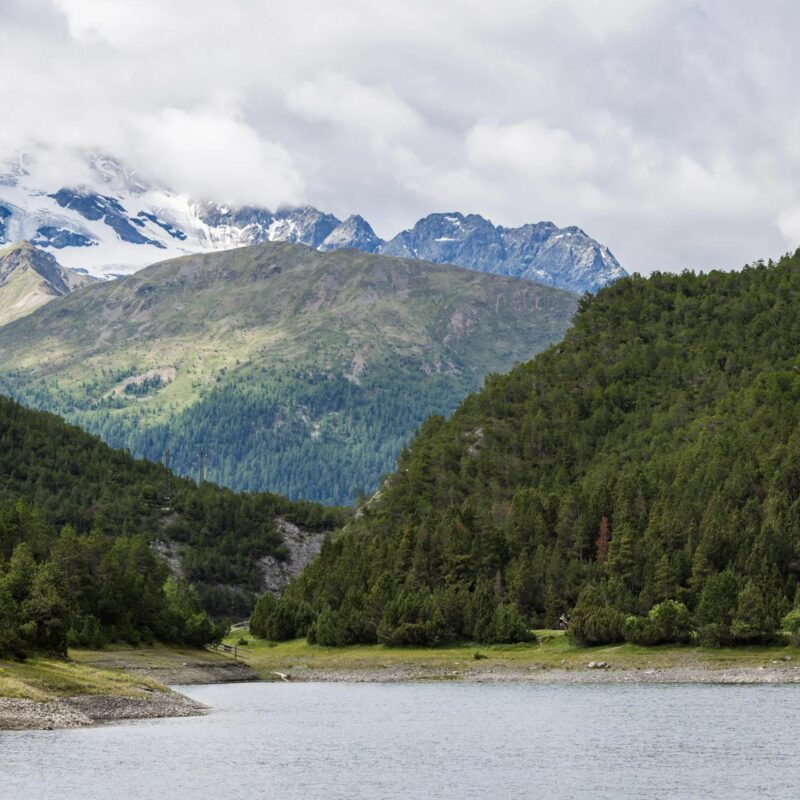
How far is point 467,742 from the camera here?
11106 cm

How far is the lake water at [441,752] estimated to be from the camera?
87.1 metres

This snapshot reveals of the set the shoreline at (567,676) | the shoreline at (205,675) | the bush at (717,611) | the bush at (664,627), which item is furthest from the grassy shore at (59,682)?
the bush at (717,611)

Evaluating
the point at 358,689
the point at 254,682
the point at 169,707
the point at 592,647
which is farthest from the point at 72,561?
the point at 592,647

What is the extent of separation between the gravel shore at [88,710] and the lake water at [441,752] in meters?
3.09

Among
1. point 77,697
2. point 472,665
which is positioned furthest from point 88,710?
point 472,665

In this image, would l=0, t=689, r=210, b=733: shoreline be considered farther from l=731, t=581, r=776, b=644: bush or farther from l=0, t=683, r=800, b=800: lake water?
l=731, t=581, r=776, b=644: bush

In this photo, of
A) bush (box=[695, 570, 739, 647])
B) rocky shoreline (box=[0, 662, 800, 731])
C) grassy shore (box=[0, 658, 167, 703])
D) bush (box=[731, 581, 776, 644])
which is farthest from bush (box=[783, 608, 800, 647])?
grassy shore (box=[0, 658, 167, 703])

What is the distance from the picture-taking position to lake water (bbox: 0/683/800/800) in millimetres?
87125

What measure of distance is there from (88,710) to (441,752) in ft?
118

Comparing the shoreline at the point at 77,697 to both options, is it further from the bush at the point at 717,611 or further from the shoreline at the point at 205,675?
the bush at the point at 717,611

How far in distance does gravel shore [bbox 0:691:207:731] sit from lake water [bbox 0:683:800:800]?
309cm

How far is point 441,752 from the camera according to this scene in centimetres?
10581

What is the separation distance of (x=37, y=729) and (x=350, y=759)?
27.6m

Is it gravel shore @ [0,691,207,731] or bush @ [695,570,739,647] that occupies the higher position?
bush @ [695,570,739,647]
